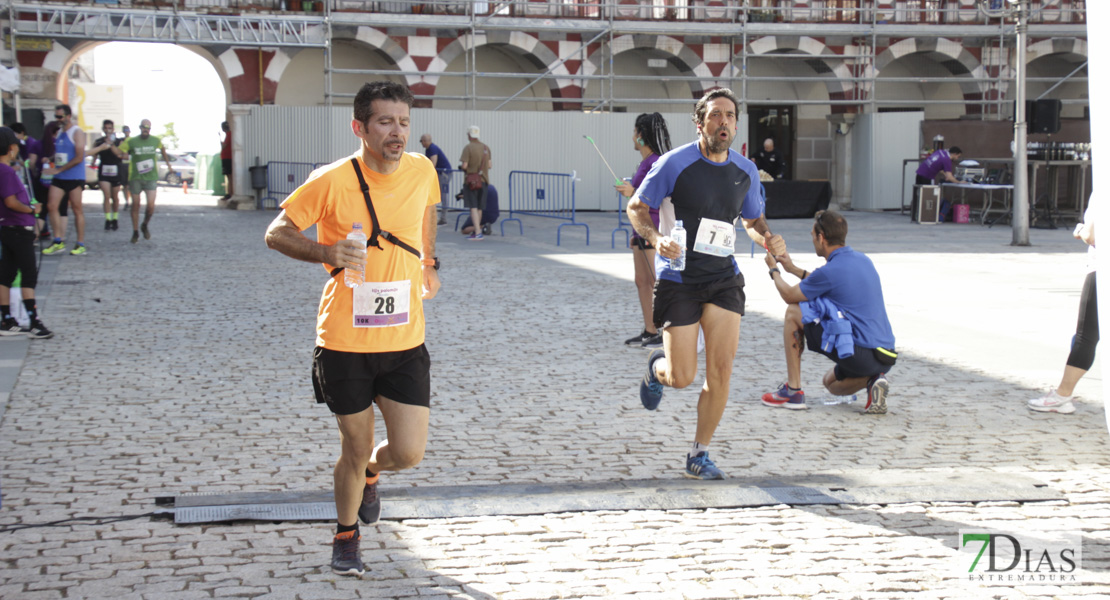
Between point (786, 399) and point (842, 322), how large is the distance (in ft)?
1.99

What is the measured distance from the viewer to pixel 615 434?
21.0ft

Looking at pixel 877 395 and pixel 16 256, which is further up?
pixel 16 256

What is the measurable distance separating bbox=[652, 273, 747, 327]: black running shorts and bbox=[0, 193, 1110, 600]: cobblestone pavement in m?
0.80

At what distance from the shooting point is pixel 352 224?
4.00m

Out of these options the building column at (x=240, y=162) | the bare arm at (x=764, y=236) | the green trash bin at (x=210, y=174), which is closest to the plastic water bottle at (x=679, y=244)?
the bare arm at (x=764, y=236)

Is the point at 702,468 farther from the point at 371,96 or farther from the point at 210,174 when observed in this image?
the point at 210,174

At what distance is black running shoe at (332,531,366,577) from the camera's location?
162 inches

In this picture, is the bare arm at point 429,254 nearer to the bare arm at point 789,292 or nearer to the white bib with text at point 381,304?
the white bib with text at point 381,304

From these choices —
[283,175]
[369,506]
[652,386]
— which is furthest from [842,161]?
[369,506]

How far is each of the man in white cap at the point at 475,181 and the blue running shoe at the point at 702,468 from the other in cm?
1383

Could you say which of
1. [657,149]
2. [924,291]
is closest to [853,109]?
[924,291]

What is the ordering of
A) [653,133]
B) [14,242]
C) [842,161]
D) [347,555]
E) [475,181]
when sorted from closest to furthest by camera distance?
[347,555]
[653,133]
[14,242]
[475,181]
[842,161]

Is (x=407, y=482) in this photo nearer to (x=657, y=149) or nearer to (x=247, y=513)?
(x=247, y=513)

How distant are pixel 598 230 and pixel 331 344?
1858cm
